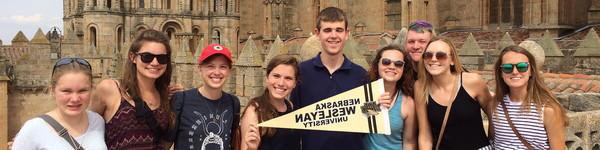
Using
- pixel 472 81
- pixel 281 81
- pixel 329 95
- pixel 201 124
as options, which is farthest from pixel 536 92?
pixel 201 124

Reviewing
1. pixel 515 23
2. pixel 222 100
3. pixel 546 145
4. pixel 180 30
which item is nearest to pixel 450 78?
pixel 546 145

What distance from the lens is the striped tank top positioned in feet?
16.1

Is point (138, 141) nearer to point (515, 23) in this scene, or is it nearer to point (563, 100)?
point (563, 100)

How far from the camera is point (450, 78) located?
17.0ft

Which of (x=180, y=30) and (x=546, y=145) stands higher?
(x=180, y=30)

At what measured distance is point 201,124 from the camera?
4992 millimetres

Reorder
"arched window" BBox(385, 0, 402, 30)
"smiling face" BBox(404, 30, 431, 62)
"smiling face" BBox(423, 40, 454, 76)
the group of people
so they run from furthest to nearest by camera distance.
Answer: "arched window" BBox(385, 0, 402, 30), "smiling face" BBox(404, 30, 431, 62), "smiling face" BBox(423, 40, 454, 76), the group of people

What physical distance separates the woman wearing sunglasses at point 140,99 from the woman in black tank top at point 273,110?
1.93ft

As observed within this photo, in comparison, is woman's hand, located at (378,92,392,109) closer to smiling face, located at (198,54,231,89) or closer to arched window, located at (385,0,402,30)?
smiling face, located at (198,54,231,89)

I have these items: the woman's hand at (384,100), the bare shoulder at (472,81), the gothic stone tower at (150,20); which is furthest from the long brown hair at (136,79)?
the gothic stone tower at (150,20)

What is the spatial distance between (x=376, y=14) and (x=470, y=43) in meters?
15.4

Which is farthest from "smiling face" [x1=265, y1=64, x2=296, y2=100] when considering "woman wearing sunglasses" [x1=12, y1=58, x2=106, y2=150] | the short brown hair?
"woman wearing sunglasses" [x1=12, y1=58, x2=106, y2=150]

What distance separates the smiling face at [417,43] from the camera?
5598mm

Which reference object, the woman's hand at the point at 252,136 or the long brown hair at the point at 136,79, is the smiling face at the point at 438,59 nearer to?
the woman's hand at the point at 252,136
